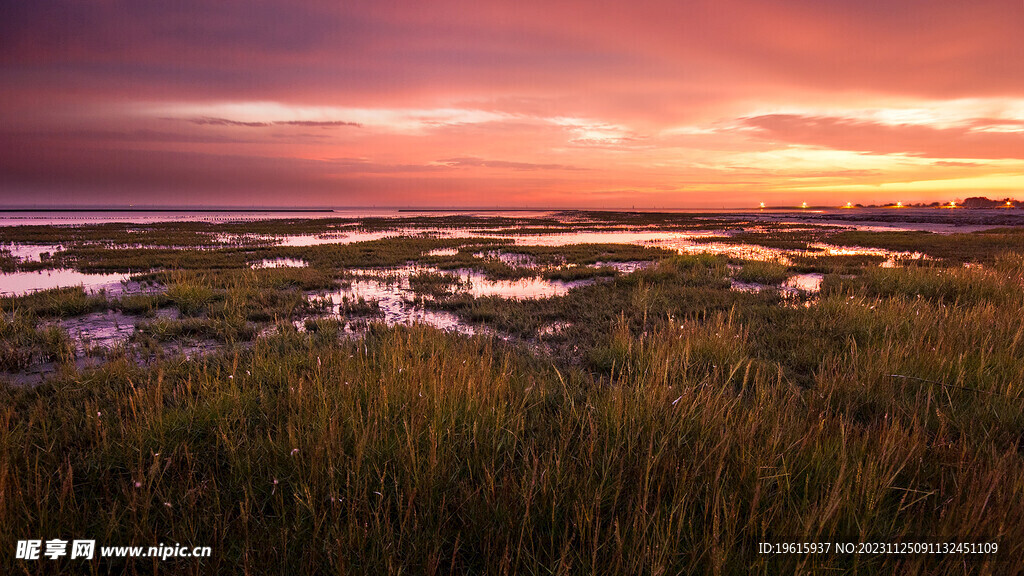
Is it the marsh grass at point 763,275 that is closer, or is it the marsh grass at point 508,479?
the marsh grass at point 508,479

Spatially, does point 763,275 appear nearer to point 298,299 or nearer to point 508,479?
point 508,479

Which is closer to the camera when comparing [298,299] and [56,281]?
[298,299]

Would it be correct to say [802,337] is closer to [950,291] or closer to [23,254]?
[950,291]

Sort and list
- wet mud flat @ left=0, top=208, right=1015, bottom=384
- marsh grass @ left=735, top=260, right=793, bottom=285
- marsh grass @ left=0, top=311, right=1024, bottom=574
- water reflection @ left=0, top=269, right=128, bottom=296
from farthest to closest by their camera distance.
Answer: marsh grass @ left=735, top=260, right=793, bottom=285 → water reflection @ left=0, top=269, right=128, bottom=296 → wet mud flat @ left=0, top=208, right=1015, bottom=384 → marsh grass @ left=0, top=311, right=1024, bottom=574

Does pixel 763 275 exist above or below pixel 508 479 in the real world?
above

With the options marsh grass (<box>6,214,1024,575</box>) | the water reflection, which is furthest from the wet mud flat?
marsh grass (<box>6,214,1024,575</box>)

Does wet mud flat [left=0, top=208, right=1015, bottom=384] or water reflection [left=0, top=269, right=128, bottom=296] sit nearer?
wet mud flat [left=0, top=208, right=1015, bottom=384]

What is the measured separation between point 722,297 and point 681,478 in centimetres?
916

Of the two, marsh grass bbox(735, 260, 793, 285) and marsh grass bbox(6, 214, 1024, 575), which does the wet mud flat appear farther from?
marsh grass bbox(6, 214, 1024, 575)

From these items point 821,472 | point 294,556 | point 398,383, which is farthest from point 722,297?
point 294,556

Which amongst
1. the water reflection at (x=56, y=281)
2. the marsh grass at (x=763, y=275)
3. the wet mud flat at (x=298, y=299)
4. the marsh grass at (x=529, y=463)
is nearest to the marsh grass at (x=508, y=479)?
the marsh grass at (x=529, y=463)

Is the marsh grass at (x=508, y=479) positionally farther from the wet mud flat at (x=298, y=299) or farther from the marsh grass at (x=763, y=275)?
the marsh grass at (x=763, y=275)

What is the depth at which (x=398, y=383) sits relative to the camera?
394 cm

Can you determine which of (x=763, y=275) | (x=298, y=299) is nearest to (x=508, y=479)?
(x=298, y=299)
